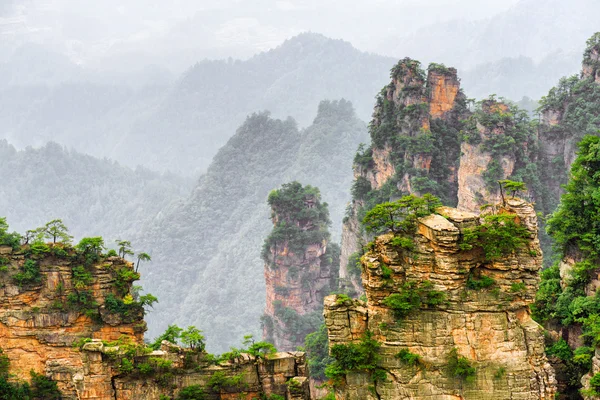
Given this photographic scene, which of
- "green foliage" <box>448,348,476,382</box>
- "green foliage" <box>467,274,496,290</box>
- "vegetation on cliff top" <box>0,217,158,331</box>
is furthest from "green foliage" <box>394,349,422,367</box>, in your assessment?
"vegetation on cliff top" <box>0,217,158,331</box>

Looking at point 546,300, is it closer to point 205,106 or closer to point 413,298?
point 413,298

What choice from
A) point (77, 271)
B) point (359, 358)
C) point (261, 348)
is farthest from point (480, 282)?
point (77, 271)

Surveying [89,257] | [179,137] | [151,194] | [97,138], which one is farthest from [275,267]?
[97,138]

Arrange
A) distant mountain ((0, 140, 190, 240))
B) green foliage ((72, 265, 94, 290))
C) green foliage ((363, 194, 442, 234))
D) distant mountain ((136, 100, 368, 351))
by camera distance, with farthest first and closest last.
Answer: distant mountain ((0, 140, 190, 240)), distant mountain ((136, 100, 368, 351)), green foliage ((72, 265, 94, 290)), green foliage ((363, 194, 442, 234))

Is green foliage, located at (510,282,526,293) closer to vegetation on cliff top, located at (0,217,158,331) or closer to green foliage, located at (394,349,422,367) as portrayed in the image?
green foliage, located at (394,349,422,367)

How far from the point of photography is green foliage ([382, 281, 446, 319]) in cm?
1848

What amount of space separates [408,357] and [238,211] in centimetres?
7848

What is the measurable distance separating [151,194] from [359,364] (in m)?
98.1

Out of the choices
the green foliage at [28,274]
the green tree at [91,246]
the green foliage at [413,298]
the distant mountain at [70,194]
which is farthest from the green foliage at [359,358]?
the distant mountain at [70,194]

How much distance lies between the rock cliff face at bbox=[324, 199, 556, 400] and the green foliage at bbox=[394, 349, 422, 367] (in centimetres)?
6

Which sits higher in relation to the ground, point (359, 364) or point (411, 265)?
point (411, 265)

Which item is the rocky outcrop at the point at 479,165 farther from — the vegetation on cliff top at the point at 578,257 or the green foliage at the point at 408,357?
the green foliage at the point at 408,357

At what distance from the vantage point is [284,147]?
100m

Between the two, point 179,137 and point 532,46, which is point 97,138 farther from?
point 532,46
